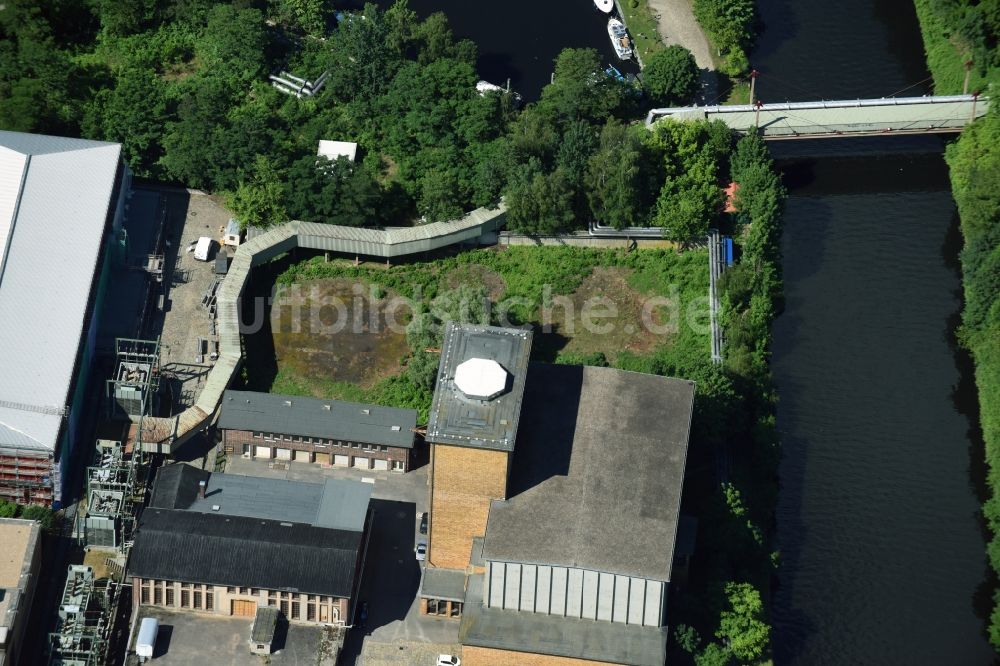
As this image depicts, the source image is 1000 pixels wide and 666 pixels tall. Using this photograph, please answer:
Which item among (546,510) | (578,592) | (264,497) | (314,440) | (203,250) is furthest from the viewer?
(203,250)

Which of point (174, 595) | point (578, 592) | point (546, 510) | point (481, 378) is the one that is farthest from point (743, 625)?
point (174, 595)

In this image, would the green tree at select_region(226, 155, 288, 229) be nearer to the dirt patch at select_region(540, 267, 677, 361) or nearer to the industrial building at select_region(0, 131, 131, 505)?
the industrial building at select_region(0, 131, 131, 505)

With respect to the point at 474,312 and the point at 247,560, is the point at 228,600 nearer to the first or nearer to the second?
the point at 247,560

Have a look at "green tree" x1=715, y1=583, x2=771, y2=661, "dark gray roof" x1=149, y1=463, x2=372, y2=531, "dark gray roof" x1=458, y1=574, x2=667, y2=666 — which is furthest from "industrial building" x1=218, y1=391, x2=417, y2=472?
"green tree" x1=715, y1=583, x2=771, y2=661

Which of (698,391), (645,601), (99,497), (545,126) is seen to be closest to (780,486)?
(698,391)

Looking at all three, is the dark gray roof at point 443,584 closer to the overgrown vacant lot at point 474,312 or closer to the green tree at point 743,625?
the overgrown vacant lot at point 474,312
